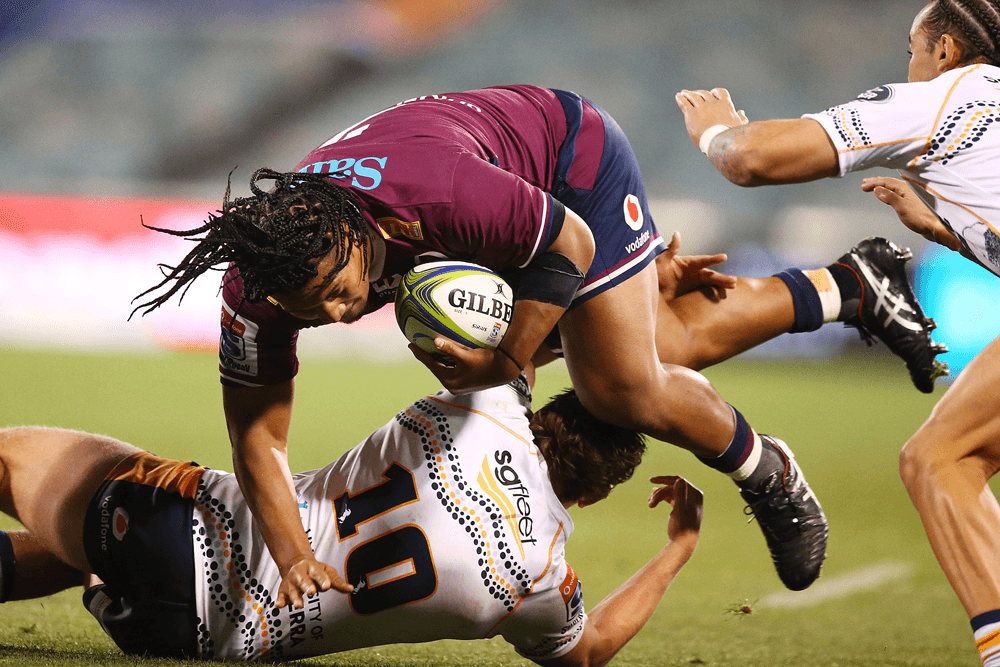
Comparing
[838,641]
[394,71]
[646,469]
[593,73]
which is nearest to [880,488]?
[646,469]

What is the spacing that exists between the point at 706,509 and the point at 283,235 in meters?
3.92

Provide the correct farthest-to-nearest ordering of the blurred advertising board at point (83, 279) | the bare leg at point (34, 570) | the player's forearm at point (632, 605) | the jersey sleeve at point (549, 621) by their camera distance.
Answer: the blurred advertising board at point (83, 279) < the bare leg at point (34, 570) < the player's forearm at point (632, 605) < the jersey sleeve at point (549, 621)

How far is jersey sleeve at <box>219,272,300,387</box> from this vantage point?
93.5 inches

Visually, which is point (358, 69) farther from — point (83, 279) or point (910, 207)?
point (910, 207)

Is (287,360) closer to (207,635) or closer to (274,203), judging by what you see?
(274,203)

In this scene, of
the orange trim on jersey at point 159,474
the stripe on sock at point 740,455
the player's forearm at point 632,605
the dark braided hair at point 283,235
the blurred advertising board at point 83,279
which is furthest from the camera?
the blurred advertising board at point 83,279

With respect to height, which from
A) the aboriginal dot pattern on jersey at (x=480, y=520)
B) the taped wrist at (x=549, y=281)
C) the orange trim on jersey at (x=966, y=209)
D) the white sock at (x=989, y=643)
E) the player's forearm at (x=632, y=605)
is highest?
the taped wrist at (x=549, y=281)

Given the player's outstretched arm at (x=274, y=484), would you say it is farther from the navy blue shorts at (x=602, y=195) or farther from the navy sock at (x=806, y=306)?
the navy sock at (x=806, y=306)

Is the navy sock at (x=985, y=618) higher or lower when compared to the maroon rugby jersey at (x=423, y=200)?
lower

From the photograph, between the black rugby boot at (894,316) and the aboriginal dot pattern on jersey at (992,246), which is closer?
the aboriginal dot pattern on jersey at (992,246)

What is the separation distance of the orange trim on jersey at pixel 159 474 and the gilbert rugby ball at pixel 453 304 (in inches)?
27.0

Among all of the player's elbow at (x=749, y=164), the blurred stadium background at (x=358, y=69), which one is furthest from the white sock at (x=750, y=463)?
the blurred stadium background at (x=358, y=69)

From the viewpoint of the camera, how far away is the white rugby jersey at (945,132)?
2502 millimetres

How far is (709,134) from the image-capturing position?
2.85 meters
